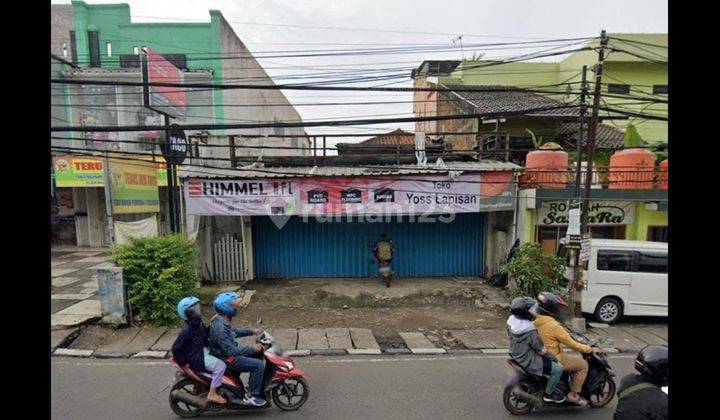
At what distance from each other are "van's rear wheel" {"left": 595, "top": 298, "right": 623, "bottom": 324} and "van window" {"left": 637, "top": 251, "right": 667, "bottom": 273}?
36.3 inches

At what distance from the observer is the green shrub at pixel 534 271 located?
832 cm

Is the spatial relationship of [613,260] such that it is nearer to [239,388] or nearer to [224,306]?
[239,388]

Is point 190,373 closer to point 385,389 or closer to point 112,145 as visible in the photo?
point 385,389

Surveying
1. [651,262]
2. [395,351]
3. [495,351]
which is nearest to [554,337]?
[495,351]

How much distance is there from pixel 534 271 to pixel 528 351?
15.3ft

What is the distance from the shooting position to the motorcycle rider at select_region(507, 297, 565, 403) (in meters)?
4.12

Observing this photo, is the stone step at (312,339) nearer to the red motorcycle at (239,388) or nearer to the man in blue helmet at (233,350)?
the red motorcycle at (239,388)

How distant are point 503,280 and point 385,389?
22.2 feet

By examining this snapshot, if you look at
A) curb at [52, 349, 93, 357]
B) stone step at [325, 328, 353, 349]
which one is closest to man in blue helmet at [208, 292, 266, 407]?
stone step at [325, 328, 353, 349]

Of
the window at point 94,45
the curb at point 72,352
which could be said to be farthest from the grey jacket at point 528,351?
the window at point 94,45

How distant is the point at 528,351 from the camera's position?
13.8 feet

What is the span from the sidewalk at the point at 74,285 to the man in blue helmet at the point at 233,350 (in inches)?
178

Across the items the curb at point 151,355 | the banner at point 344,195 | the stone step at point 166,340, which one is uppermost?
the banner at point 344,195
